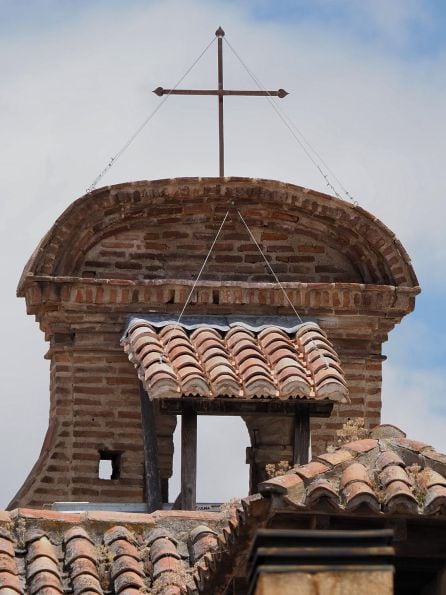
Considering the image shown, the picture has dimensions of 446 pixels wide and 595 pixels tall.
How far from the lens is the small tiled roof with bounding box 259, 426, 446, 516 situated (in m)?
13.5

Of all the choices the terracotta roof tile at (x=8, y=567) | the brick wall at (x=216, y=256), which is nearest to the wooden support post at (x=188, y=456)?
the brick wall at (x=216, y=256)

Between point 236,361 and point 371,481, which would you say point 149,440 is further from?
point 371,481

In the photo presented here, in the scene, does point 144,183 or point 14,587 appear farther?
point 144,183

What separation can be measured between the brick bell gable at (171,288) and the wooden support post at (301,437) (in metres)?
0.83

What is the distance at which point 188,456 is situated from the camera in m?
19.3

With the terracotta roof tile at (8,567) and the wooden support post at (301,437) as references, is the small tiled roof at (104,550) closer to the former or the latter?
the terracotta roof tile at (8,567)

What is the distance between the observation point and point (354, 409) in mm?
21141

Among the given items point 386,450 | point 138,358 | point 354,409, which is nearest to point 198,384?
point 138,358

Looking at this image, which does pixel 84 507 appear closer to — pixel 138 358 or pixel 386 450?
pixel 138 358

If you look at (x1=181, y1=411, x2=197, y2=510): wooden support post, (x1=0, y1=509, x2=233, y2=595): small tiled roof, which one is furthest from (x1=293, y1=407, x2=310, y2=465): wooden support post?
(x1=0, y1=509, x2=233, y2=595): small tiled roof

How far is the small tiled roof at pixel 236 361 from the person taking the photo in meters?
19.3

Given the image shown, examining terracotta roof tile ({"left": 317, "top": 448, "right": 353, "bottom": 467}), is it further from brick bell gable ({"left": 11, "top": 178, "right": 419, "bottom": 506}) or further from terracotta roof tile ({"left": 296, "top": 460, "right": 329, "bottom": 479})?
brick bell gable ({"left": 11, "top": 178, "right": 419, "bottom": 506})

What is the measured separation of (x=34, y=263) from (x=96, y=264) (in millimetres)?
585

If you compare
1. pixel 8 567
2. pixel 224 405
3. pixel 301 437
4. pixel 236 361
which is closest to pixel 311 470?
pixel 8 567
